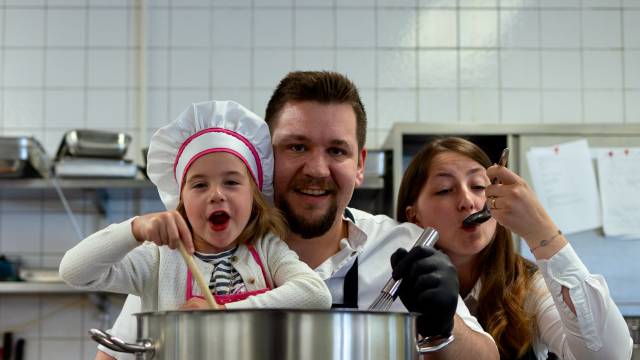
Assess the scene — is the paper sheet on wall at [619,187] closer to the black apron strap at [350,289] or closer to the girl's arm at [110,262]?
the black apron strap at [350,289]

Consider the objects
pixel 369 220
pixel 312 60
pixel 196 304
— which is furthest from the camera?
A: pixel 312 60

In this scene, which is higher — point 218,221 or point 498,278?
point 218,221

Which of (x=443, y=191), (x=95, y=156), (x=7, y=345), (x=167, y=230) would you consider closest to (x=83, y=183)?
(x=95, y=156)

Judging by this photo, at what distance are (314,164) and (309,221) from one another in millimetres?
104

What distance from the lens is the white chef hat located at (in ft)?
4.22

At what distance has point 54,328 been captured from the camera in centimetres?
333

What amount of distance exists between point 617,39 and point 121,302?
89.5 inches

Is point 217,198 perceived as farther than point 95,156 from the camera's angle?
No

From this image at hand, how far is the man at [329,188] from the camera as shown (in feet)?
4.57

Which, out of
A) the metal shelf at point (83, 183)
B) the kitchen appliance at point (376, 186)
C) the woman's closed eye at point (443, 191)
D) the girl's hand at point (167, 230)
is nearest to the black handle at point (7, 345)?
the metal shelf at point (83, 183)

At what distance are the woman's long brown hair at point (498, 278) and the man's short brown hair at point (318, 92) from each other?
42cm

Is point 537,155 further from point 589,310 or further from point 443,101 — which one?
point 589,310

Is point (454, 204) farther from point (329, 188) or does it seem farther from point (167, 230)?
point (167, 230)

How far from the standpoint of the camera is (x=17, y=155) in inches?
117
